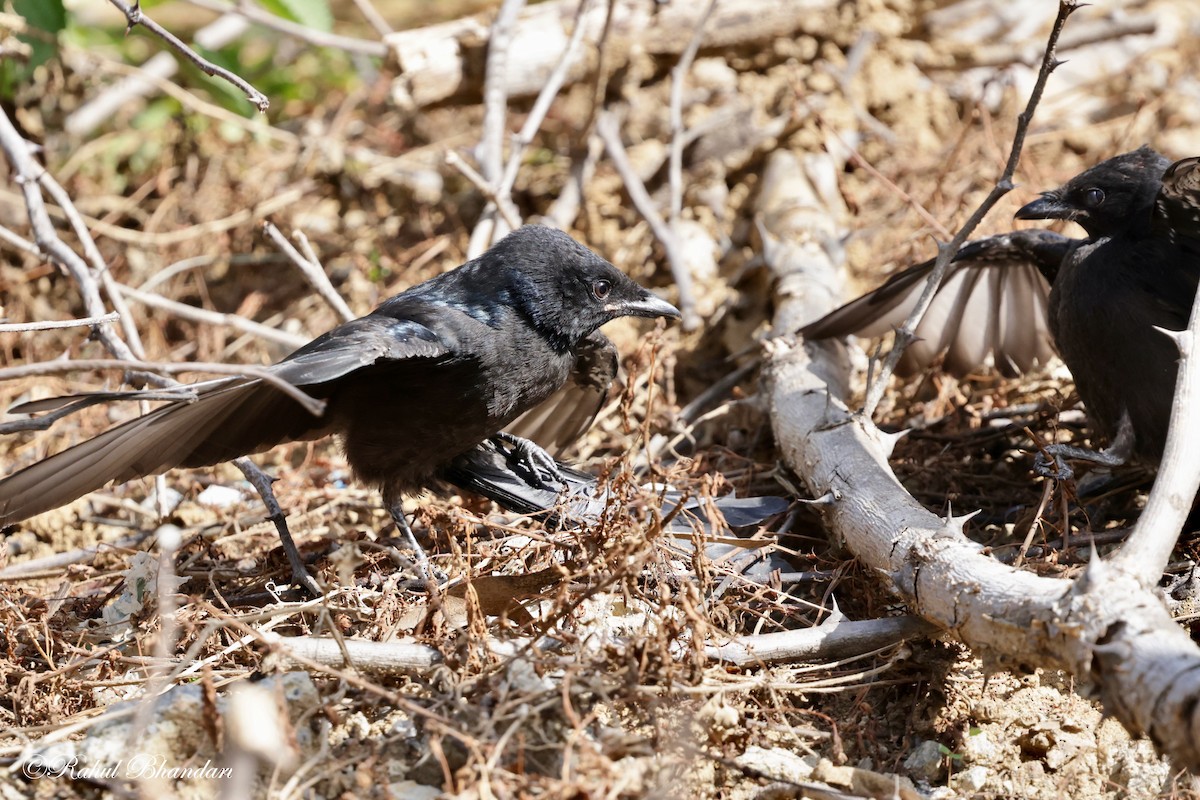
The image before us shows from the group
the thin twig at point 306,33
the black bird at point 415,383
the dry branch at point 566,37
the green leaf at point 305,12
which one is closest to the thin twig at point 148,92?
the thin twig at point 306,33

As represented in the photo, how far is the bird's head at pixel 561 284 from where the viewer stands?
4215 mm

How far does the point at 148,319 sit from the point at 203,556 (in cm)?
235

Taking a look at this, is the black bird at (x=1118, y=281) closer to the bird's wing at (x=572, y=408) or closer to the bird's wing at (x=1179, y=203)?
the bird's wing at (x=1179, y=203)

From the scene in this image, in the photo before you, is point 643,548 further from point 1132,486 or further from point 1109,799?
point 1132,486

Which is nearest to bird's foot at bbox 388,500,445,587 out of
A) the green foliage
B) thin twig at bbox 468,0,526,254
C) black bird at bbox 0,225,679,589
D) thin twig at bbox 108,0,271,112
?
black bird at bbox 0,225,679,589

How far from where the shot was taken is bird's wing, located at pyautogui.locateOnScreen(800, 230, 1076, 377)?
491 centimetres

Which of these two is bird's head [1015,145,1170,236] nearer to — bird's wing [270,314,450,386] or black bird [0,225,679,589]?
black bird [0,225,679,589]

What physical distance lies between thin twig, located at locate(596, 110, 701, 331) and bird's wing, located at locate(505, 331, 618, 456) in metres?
0.89

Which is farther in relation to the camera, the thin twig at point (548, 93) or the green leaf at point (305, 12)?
the green leaf at point (305, 12)

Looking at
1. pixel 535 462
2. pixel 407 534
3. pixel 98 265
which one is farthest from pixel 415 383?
pixel 98 265

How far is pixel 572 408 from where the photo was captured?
503 cm

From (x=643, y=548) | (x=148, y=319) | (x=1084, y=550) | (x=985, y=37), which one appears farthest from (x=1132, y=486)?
(x=148, y=319)

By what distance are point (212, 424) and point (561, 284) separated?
Answer: 141 cm

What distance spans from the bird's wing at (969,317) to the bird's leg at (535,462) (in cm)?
130
